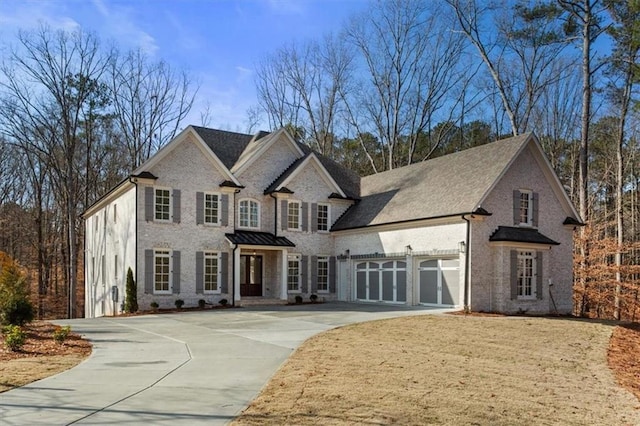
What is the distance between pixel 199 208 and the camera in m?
24.9

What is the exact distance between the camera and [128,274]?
2319 centimetres

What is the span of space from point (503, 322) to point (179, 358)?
11.2 metres

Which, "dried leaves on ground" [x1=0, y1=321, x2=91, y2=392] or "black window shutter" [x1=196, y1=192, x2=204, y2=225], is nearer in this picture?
"dried leaves on ground" [x1=0, y1=321, x2=91, y2=392]

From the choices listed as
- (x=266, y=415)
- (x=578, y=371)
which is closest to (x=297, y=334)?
(x=578, y=371)

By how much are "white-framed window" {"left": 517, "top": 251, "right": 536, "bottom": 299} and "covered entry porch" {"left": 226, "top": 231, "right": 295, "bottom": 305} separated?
9.95 metres

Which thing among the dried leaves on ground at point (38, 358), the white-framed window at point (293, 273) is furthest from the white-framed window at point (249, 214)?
the dried leaves on ground at point (38, 358)

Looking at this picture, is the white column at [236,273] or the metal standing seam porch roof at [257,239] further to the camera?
the metal standing seam porch roof at [257,239]

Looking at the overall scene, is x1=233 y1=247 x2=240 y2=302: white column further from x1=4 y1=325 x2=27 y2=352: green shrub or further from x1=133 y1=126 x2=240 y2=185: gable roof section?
x1=4 y1=325 x2=27 y2=352: green shrub

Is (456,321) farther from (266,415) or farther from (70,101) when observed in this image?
(70,101)

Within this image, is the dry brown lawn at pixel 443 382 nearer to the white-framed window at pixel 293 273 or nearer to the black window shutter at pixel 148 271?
the black window shutter at pixel 148 271

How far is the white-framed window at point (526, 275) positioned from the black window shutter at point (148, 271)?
1475 cm

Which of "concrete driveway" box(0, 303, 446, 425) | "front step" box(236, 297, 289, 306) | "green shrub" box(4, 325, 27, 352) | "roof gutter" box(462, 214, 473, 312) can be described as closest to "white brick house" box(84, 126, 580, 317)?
"roof gutter" box(462, 214, 473, 312)

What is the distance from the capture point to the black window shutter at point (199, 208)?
81.4 feet

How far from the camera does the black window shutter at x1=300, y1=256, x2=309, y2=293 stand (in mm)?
27641
